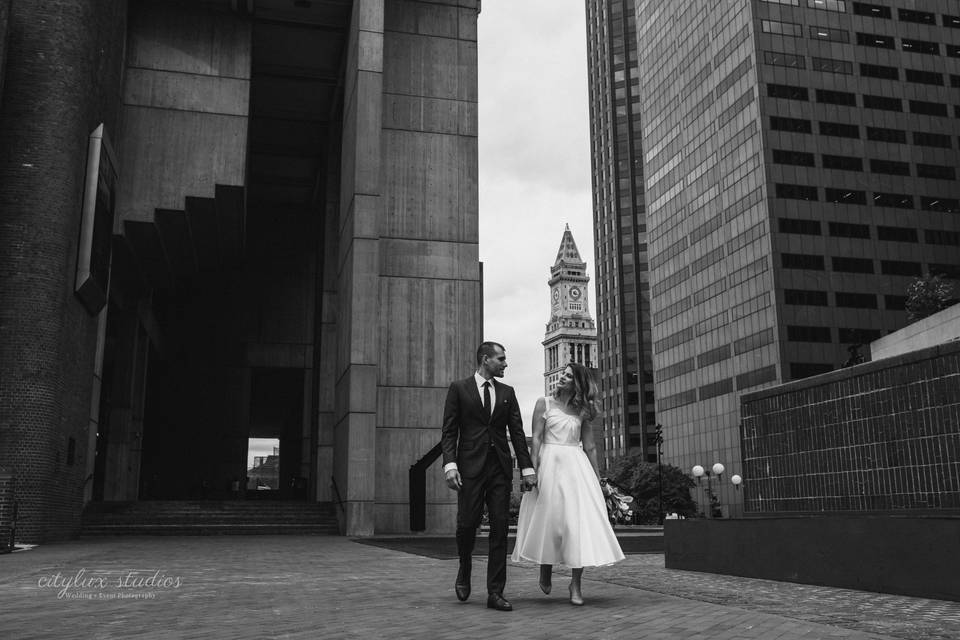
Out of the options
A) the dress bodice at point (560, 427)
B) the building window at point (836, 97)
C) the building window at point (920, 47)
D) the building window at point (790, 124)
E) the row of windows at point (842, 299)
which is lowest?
the dress bodice at point (560, 427)

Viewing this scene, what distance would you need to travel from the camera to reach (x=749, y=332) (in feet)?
251

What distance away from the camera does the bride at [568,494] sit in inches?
263

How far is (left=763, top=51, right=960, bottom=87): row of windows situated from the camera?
78.2 metres

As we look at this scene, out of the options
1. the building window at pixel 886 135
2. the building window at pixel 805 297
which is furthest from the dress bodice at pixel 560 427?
the building window at pixel 886 135

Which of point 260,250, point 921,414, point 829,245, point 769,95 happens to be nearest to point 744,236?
point 829,245

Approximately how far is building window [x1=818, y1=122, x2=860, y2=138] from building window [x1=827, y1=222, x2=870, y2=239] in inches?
347

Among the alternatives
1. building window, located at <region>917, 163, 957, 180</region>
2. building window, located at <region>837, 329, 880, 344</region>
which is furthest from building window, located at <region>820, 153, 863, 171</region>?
building window, located at <region>837, 329, 880, 344</region>

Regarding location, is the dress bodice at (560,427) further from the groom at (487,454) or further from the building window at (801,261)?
the building window at (801,261)

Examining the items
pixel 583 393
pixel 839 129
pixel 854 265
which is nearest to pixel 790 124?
pixel 839 129

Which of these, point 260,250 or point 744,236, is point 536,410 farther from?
point 744,236

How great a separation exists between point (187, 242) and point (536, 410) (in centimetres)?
2313

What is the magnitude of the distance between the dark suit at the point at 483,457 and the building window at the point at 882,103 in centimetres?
8287

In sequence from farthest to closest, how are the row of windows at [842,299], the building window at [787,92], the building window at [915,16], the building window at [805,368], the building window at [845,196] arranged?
1. the building window at [915,16]
2. the building window at [787,92]
3. the building window at [845,196]
4. the row of windows at [842,299]
5. the building window at [805,368]

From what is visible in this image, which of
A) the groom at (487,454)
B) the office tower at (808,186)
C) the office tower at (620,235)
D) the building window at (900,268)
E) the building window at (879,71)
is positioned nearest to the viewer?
the groom at (487,454)
